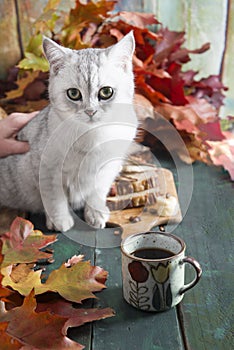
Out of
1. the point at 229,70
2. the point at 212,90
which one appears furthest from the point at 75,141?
the point at 229,70

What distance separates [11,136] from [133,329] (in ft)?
1.97

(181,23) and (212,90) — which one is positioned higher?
(181,23)

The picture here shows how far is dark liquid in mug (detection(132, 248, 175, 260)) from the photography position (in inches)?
35.7

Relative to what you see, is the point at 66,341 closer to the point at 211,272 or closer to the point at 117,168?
the point at 211,272

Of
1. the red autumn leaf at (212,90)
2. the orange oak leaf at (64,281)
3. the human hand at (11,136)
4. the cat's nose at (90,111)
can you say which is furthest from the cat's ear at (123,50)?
the red autumn leaf at (212,90)

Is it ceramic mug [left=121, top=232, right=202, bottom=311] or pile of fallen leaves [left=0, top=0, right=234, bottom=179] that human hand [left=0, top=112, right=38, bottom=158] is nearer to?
pile of fallen leaves [left=0, top=0, right=234, bottom=179]

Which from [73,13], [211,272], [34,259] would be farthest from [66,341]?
[73,13]

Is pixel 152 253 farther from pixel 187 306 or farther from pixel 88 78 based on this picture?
pixel 88 78

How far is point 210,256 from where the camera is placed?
3.47 ft

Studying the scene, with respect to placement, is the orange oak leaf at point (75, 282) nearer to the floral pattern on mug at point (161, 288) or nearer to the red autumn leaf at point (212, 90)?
the floral pattern on mug at point (161, 288)

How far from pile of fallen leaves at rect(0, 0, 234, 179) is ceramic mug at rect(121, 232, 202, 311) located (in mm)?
563

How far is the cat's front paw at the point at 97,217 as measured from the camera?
1182 millimetres

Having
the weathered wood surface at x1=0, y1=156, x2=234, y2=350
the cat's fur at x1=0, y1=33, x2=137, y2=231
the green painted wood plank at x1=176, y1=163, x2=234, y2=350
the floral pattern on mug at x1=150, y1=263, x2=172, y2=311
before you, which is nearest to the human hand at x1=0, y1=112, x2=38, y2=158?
the cat's fur at x1=0, y1=33, x2=137, y2=231

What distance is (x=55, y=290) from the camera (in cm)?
90
